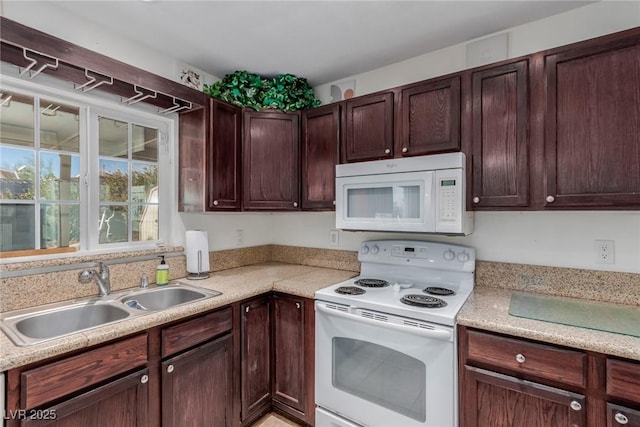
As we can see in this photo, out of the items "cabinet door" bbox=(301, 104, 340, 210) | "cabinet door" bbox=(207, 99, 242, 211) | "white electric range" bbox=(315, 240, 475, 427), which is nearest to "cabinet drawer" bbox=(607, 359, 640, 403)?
"white electric range" bbox=(315, 240, 475, 427)

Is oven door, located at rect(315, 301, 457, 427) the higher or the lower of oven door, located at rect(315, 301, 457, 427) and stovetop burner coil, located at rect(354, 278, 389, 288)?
the lower

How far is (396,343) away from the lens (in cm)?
156

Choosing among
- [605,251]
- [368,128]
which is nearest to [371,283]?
[368,128]

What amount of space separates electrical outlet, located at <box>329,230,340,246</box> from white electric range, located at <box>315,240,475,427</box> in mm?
521

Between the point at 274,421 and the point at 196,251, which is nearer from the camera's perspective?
the point at 274,421

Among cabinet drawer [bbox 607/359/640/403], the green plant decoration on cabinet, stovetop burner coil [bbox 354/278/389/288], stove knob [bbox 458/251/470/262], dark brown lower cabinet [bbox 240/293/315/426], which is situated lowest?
dark brown lower cabinet [bbox 240/293/315/426]

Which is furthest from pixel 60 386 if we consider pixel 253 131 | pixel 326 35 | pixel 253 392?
pixel 326 35

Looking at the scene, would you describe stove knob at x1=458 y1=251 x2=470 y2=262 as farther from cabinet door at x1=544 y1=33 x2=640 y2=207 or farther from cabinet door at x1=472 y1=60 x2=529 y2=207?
cabinet door at x1=544 y1=33 x2=640 y2=207

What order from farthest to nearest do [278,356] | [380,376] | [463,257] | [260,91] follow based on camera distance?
[260,91] < [278,356] < [463,257] < [380,376]

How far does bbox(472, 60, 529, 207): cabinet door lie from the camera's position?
1.56 meters

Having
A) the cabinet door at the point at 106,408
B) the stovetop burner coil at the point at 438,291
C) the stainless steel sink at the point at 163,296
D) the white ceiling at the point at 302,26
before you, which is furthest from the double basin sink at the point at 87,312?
the white ceiling at the point at 302,26

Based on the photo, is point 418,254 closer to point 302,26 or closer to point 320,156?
point 320,156

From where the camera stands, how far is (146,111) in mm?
2037

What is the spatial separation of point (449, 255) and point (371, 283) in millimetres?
511
